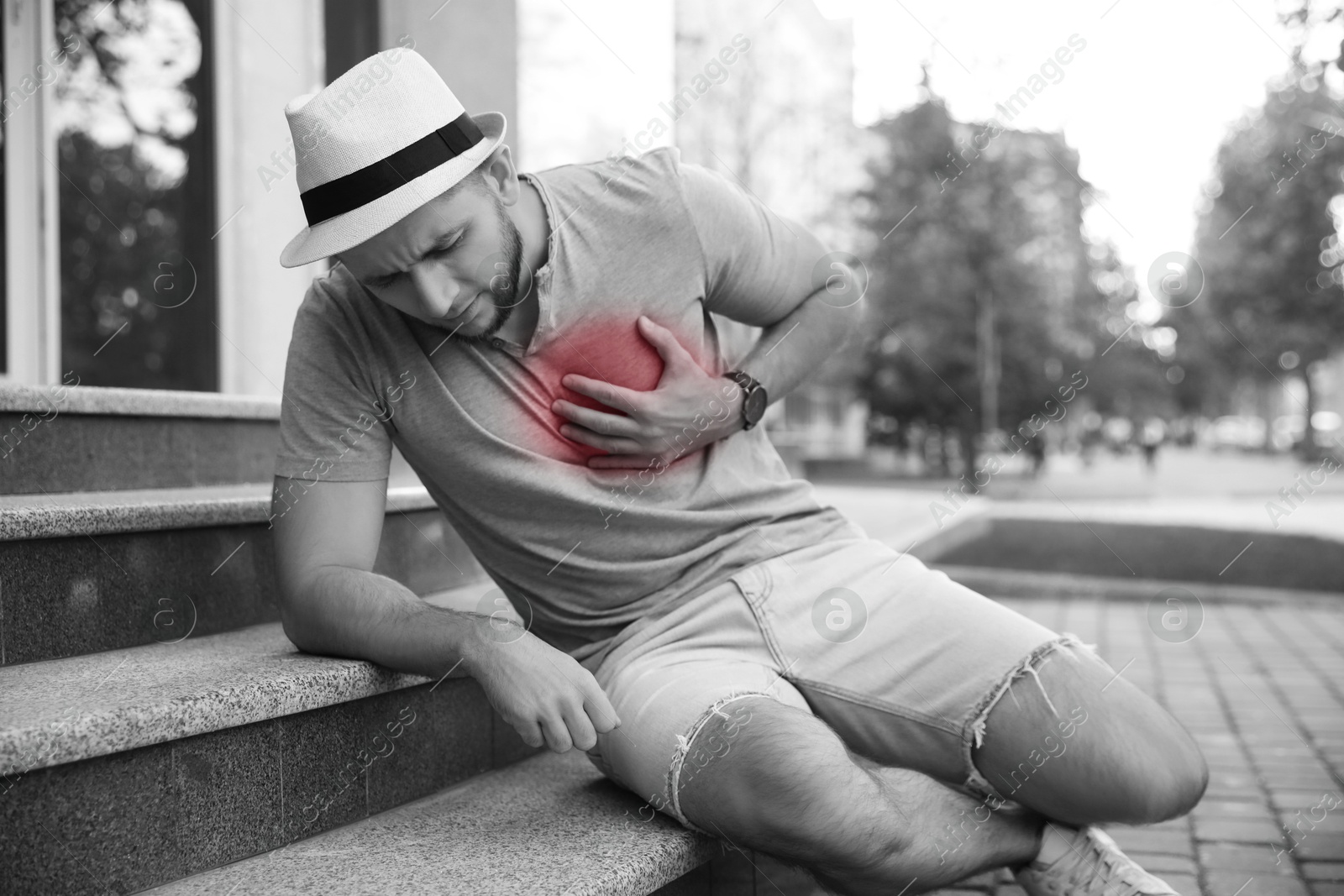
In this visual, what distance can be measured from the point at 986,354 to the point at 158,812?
22016 mm

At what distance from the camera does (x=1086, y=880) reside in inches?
81.7

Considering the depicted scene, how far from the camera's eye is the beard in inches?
78.3

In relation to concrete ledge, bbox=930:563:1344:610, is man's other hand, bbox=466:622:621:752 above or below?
above

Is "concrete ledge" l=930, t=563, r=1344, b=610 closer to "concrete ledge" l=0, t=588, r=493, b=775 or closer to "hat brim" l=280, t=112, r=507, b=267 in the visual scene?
"concrete ledge" l=0, t=588, r=493, b=775

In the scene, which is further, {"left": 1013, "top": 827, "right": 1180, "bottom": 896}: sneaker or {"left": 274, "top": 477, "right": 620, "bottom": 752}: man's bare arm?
{"left": 1013, "top": 827, "right": 1180, "bottom": 896}: sneaker

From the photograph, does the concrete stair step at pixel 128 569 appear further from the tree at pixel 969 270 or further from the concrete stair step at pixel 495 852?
the tree at pixel 969 270

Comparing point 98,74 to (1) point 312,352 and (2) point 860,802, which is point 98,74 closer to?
(1) point 312,352

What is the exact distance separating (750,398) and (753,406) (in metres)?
0.02

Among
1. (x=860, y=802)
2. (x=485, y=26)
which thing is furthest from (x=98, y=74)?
(x=860, y=802)

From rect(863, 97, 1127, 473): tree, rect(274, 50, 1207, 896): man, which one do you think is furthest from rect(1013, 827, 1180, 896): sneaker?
rect(863, 97, 1127, 473): tree

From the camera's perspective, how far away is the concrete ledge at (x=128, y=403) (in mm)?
2531

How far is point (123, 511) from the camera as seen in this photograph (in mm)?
2127

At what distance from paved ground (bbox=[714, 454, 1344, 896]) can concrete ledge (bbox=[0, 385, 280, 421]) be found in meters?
1.80

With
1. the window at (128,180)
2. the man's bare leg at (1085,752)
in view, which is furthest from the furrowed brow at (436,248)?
the window at (128,180)
